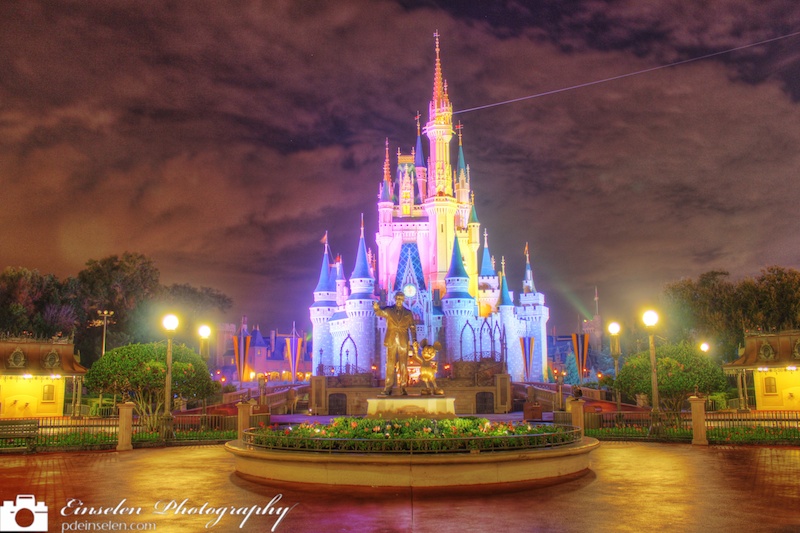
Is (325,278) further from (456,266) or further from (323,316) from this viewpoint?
(456,266)

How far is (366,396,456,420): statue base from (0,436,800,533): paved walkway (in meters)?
3.67

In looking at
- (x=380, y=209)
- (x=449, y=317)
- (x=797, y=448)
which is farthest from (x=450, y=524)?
(x=380, y=209)

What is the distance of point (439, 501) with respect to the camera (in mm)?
11109

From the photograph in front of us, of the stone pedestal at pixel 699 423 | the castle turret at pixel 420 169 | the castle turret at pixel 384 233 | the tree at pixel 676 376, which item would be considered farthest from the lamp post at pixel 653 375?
the castle turret at pixel 420 169

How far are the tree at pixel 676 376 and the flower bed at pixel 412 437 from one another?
1325 cm

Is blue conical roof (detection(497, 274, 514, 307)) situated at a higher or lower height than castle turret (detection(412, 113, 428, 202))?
lower

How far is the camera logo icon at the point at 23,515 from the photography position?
9.22m

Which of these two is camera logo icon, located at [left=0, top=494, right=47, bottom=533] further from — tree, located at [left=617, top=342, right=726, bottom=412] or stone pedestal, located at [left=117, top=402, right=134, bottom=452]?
tree, located at [left=617, top=342, right=726, bottom=412]

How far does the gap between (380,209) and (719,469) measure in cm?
7877

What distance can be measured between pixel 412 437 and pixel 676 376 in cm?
1694

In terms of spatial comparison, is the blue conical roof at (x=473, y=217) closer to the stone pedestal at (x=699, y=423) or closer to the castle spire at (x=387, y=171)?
the castle spire at (x=387, y=171)

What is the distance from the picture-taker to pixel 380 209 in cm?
9181

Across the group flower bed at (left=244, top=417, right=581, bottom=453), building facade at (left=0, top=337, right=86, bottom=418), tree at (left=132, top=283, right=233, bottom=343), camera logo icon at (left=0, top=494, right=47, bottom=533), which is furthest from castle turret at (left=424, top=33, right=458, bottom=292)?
camera logo icon at (left=0, top=494, right=47, bottom=533)

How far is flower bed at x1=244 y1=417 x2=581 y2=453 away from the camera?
42.6 feet
